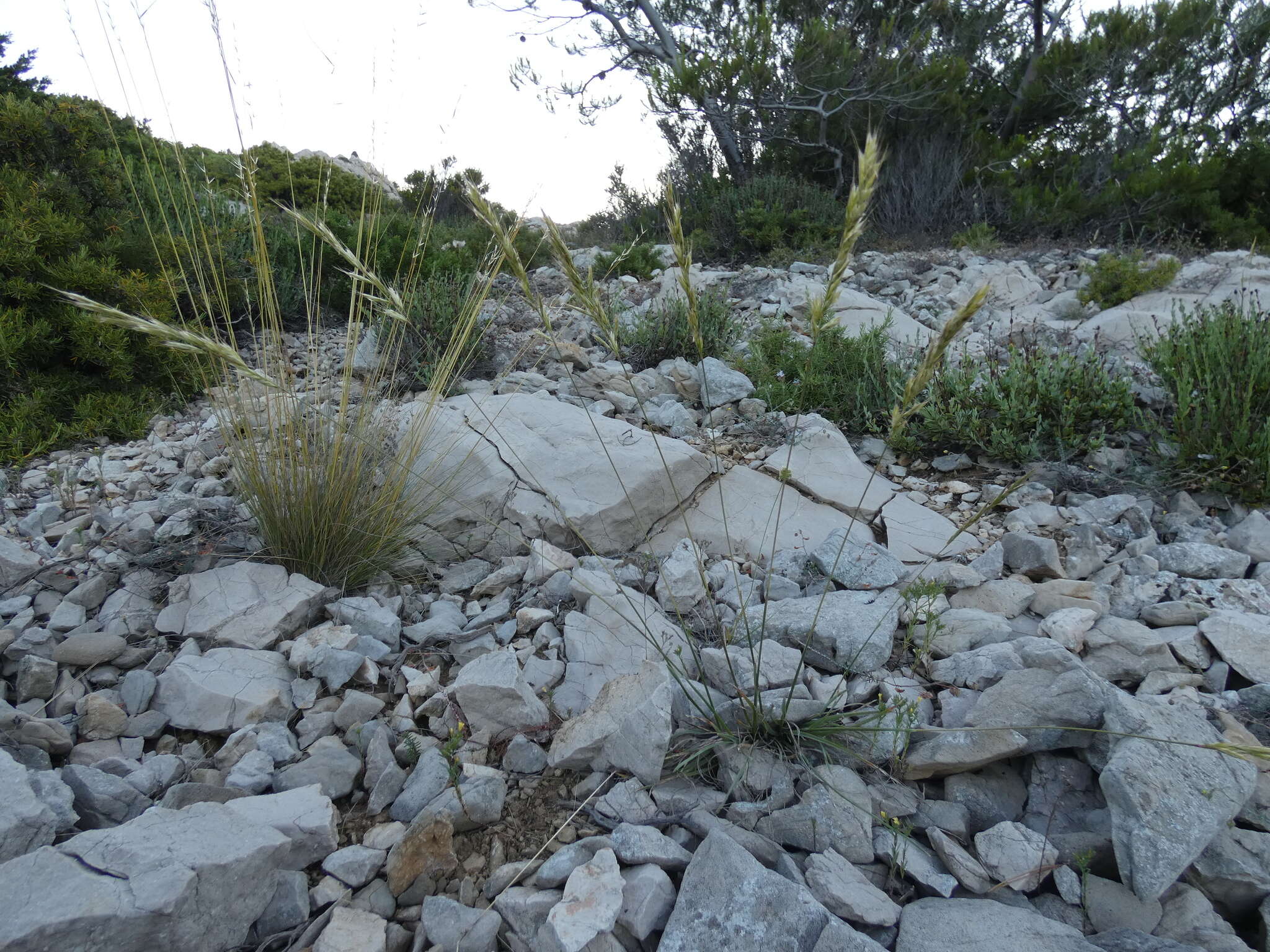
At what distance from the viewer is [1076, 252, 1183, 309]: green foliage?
18.8ft

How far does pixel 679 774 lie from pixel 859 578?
112 cm

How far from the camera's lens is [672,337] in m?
5.08

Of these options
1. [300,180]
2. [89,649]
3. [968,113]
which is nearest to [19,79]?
[300,180]

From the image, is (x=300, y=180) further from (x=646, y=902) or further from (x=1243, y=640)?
(x=1243, y=640)

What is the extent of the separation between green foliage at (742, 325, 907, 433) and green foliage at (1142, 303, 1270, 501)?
123 cm

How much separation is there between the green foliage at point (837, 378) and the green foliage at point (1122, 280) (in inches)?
99.7

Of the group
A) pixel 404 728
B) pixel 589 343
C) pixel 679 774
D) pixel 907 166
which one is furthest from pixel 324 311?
pixel 907 166

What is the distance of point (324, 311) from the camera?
5.88m

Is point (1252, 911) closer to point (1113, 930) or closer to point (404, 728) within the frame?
point (1113, 930)

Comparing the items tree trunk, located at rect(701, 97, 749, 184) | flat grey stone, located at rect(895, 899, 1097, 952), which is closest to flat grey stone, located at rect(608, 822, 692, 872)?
flat grey stone, located at rect(895, 899, 1097, 952)

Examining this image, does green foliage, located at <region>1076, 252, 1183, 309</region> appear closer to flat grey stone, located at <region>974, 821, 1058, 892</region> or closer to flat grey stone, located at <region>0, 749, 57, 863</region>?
flat grey stone, located at <region>974, 821, 1058, 892</region>

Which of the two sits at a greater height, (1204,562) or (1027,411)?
(1027,411)

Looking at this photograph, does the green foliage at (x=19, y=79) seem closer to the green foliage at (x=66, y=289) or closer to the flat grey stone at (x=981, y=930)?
the green foliage at (x=66, y=289)

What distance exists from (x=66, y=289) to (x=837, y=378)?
13.6ft
